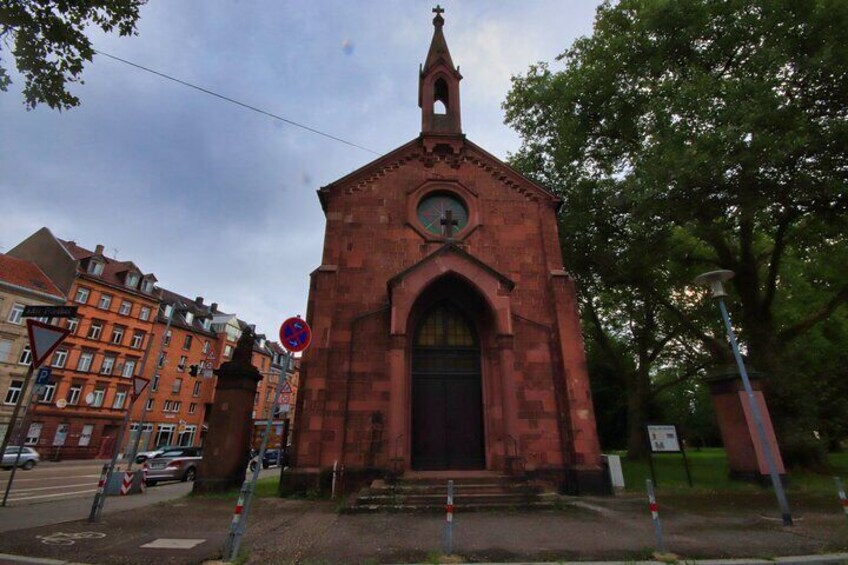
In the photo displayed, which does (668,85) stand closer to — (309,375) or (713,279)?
(713,279)

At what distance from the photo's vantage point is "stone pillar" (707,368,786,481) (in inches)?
513

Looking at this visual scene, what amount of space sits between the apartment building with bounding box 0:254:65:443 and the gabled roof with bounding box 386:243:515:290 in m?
35.4

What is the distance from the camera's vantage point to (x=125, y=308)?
144 feet

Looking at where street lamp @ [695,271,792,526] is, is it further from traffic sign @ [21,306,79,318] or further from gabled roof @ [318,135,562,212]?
traffic sign @ [21,306,79,318]

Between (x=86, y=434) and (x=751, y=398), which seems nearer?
(x=751, y=398)

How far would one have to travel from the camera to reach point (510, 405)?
1234 cm

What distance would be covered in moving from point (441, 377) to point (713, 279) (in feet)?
25.0

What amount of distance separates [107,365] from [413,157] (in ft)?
133

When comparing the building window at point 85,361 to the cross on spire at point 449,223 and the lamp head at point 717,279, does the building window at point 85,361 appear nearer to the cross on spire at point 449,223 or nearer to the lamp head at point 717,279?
the cross on spire at point 449,223

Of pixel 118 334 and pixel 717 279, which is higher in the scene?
pixel 118 334

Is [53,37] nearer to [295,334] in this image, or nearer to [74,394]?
[295,334]

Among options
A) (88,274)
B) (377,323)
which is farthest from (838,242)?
(88,274)

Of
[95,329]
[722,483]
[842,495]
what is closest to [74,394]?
[95,329]

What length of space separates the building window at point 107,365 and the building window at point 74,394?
7.35 ft
